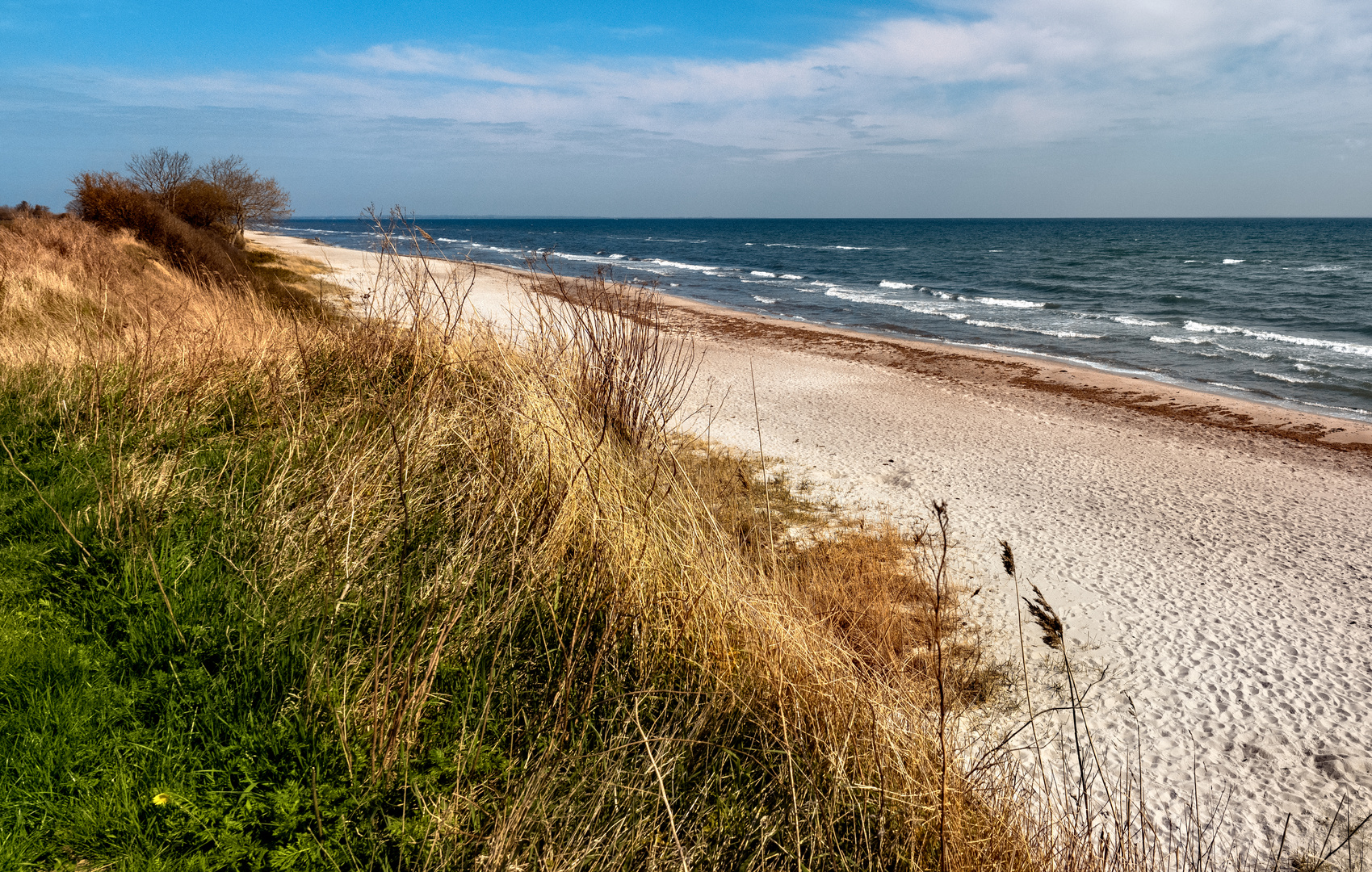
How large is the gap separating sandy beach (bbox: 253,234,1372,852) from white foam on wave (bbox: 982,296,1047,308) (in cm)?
1569

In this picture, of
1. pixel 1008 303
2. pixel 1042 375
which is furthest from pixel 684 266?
pixel 1042 375

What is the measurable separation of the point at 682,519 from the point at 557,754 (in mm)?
1362

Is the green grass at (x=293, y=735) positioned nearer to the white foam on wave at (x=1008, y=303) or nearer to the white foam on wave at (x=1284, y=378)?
the white foam on wave at (x=1284, y=378)

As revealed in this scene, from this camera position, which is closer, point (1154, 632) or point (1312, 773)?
point (1312, 773)

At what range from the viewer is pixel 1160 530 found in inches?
298

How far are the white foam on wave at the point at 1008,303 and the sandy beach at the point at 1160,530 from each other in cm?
1569

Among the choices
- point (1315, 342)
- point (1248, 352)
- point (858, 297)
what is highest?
point (858, 297)

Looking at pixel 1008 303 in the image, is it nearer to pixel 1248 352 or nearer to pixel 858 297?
pixel 858 297

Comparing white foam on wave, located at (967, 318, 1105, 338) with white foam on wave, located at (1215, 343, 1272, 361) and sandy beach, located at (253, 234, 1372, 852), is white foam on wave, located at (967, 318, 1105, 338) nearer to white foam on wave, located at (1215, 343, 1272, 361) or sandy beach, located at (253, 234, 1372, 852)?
white foam on wave, located at (1215, 343, 1272, 361)

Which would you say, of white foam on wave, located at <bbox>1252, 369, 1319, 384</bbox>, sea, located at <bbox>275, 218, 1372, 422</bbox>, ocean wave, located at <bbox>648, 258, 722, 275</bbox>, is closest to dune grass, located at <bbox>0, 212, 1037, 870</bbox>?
sea, located at <bbox>275, 218, 1372, 422</bbox>

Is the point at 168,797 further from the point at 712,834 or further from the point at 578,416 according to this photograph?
the point at 578,416

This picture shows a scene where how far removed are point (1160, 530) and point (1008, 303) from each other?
26.1 metres

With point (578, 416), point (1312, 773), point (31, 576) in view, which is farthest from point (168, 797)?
point (1312, 773)

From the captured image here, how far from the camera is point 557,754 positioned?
2598 millimetres
